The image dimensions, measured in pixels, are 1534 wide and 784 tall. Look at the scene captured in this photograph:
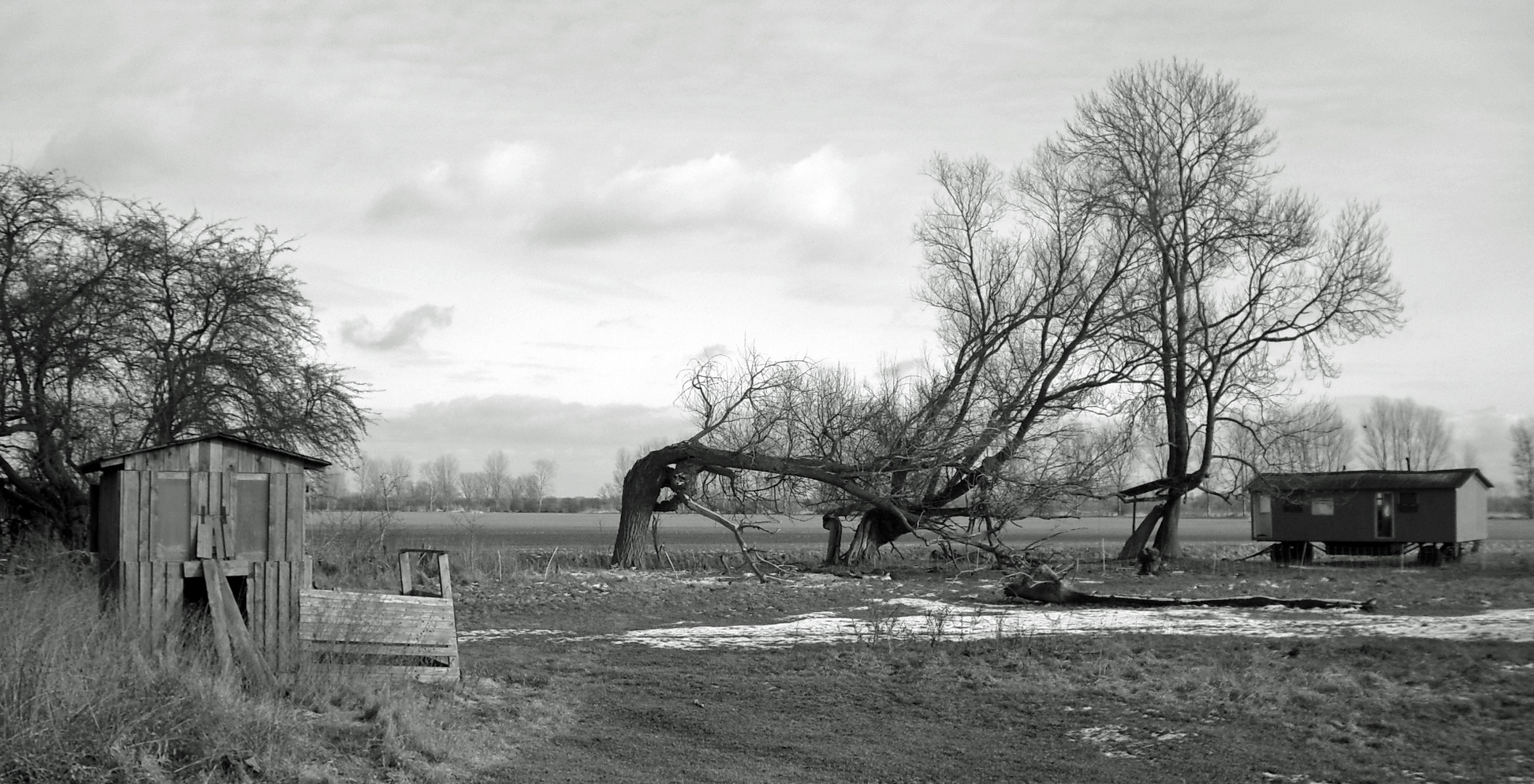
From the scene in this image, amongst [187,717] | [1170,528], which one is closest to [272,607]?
[187,717]

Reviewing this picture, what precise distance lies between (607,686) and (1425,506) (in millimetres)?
36996

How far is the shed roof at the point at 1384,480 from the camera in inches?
1586

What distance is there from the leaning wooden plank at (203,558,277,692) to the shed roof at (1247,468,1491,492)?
3495cm

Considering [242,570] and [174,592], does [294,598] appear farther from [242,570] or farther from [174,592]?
[174,592]

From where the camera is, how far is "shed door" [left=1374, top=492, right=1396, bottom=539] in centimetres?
4106

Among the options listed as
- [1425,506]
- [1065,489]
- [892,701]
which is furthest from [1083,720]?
[1425,506]

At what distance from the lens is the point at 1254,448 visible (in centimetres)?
3872

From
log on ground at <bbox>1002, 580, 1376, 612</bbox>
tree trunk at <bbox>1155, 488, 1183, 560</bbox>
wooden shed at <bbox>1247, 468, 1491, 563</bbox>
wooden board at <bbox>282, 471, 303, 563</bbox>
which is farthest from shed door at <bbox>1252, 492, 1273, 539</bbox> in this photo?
wooden board at <bbox>282, 471, 303, 563</bbox>

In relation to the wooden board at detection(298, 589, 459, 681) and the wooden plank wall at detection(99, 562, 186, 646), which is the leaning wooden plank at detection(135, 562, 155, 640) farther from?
the wooden board at detection(298, 589, 459, 681)

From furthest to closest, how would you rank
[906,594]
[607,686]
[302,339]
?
[906,594] → [302,339] → [607,686]

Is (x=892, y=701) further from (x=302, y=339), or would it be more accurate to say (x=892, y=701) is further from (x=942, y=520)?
(x=302, y=339)

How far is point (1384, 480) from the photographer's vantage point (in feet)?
137

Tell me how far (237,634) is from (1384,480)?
40.7m

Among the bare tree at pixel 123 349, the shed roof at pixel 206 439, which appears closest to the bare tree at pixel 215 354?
the bare tree at pixel 123 349
